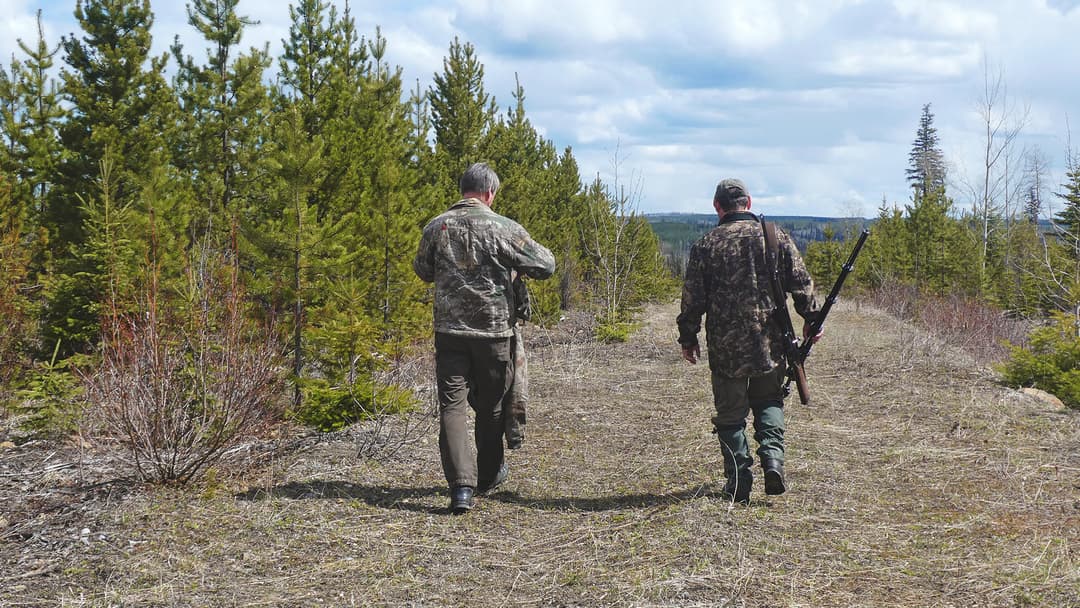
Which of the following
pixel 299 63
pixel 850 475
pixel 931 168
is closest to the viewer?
pixel 850 475

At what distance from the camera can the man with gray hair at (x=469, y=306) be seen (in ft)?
14.3

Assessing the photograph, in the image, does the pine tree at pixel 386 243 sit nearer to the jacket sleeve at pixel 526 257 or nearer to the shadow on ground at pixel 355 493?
the shadow on ground at pixel 355 493

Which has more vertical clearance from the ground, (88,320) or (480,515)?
(88,320)

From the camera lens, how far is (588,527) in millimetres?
4211

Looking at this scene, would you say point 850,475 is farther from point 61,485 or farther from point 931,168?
point 931,168

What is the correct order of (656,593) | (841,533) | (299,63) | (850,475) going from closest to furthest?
(656,593), (841,533), (850,475), (299,63)

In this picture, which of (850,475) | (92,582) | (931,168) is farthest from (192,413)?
(931,168)

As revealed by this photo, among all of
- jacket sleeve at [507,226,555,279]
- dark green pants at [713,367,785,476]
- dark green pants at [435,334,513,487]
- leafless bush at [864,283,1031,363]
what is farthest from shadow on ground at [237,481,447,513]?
leafless bush at [864,283,1031,363]

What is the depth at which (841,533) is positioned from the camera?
4094mm

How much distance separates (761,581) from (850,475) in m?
2.18

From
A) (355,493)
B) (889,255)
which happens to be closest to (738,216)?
(355,493)

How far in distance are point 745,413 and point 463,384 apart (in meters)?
1.63

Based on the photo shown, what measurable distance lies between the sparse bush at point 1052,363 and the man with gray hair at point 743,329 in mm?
5522

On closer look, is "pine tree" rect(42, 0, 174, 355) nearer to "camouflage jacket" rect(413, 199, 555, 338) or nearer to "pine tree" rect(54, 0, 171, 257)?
"pine tree" rect(54, 0, 171, 257)
